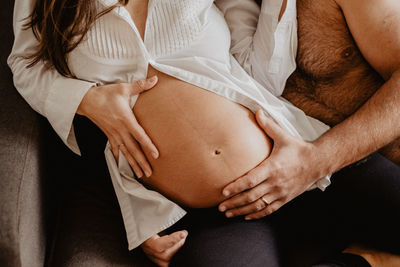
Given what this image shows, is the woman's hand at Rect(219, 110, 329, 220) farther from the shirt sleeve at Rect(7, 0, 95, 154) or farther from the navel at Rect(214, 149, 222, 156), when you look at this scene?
the shirt sleeve at Rect(7, 0, 95, 154)

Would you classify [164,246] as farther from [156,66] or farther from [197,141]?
[156,66]

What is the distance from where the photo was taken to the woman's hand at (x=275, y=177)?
2.74 ft

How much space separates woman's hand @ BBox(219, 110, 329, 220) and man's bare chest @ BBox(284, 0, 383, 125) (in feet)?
0.59

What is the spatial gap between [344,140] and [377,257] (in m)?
0.33

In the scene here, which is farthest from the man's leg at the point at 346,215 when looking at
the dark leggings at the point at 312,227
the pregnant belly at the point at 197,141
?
the pregnant belly at the point at 197,141

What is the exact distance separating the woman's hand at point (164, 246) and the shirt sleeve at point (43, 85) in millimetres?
342

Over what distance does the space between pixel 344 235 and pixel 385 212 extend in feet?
0.42

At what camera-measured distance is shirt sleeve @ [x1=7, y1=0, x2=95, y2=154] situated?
35.9 inches

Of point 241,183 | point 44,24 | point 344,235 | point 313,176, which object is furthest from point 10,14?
point 344,235

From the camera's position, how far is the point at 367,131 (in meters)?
0.86

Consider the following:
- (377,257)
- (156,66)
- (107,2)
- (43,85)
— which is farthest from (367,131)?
(43,85)

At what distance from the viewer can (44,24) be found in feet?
2.89

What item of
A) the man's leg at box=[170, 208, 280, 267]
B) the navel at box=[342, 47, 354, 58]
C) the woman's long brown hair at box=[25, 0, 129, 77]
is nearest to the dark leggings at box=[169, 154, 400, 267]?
the man's leg at box=[170, 208, 280, 267]

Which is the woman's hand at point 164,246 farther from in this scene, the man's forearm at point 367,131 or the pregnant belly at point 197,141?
the man's forearm at point 367,131
